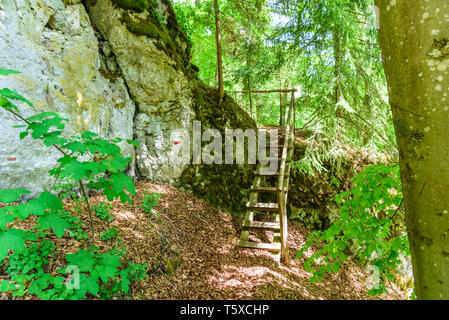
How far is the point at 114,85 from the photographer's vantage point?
499 centimetres

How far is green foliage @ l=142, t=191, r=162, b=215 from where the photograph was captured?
4262mm

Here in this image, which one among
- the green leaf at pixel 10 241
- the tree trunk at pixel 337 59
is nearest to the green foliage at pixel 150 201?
the green leaf at pixel 10 241

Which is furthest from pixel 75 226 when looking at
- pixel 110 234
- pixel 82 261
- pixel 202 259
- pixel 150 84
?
pixel 150 84

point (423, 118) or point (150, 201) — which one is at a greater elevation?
point (423, 118)

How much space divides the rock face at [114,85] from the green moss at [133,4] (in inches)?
0.9

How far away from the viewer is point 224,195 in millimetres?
6258

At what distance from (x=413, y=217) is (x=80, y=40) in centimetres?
515

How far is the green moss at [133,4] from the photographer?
4857 mm

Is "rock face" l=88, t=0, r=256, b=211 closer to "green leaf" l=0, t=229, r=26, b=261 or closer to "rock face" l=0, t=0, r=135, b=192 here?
"rock face" l=0, t=0, r=135, b=192

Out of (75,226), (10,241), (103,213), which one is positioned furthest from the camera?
(103,213)

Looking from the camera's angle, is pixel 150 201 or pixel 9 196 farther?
pixel 150 201

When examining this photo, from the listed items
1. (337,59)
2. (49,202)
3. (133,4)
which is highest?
(133,4)

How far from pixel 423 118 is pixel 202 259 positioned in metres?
3.75

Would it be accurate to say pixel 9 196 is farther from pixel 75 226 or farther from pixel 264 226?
pixel 264 226
